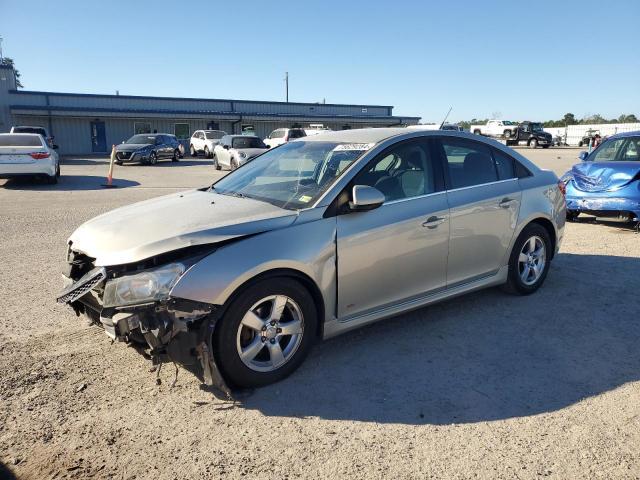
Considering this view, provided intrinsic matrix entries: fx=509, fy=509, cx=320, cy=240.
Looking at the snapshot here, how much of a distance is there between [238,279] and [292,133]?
27410 mm

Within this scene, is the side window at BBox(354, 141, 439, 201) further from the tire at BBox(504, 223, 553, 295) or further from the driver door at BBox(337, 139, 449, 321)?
the tire at BBox(504, 223, 553, 295)

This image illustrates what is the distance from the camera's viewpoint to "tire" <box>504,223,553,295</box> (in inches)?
202

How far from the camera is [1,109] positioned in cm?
3591

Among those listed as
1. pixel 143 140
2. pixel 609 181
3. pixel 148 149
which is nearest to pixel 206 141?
pixel 143 140

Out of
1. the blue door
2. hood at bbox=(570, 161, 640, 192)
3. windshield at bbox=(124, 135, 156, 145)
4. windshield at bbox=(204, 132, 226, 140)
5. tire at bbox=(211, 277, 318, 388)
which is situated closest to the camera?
tire at bbox=(211, 277, 318, 388)

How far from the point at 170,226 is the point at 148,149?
78.1 feet

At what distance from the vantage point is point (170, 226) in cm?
354

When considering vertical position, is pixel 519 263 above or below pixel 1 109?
below

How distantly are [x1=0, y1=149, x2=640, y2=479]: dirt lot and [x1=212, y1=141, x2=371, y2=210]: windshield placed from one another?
1.26 meters

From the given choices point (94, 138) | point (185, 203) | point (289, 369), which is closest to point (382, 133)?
point (185, 203)

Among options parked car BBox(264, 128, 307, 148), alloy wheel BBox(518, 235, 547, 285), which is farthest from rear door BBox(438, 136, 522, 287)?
parked car BBox(264, 128, 307, 148)

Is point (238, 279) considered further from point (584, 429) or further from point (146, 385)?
point (584, 429)

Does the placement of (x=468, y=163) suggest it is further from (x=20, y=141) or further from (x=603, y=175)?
(x=20, y=141)

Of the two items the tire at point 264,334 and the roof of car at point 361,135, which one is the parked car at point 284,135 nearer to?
the roof of car at point 361,135
